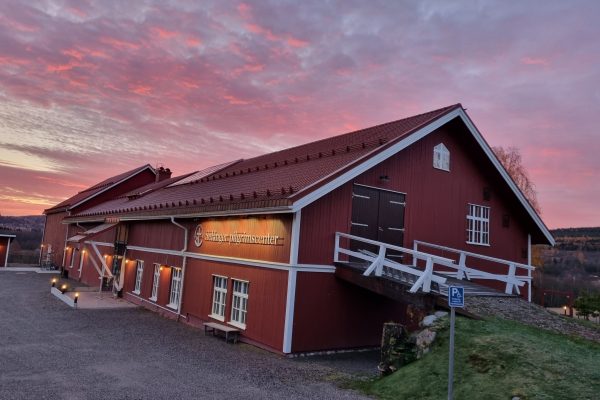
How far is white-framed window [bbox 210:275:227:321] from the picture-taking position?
14938 mm

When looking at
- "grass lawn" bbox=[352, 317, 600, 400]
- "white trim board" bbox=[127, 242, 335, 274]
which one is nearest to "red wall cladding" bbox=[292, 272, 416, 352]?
"white trim board" bbox=[127, 242, 335, 274]

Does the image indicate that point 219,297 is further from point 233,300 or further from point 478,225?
point 478,225

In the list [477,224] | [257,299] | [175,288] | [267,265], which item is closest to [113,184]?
[175,288]

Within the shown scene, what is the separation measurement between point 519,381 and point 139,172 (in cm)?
3418

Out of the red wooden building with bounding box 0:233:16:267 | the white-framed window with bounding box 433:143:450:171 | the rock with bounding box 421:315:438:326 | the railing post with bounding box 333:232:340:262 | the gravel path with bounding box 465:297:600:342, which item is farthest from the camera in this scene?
the red wooden building with bounding box 0:233:16:267

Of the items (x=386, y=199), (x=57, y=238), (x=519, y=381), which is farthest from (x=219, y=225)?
(x=57, y=238)

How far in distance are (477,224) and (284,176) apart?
7549mm

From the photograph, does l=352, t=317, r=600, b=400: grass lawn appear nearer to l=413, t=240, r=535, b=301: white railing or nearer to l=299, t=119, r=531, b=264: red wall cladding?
l=413, t=240, r=535, b=301: white railing

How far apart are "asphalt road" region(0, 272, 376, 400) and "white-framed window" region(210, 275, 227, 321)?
0.87 m

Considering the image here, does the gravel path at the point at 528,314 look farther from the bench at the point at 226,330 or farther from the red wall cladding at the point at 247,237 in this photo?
the bench at the point at 226,330

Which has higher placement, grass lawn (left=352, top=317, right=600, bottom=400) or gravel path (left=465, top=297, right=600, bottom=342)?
gravel path (left=465, top=297, right=600, bottom=342)

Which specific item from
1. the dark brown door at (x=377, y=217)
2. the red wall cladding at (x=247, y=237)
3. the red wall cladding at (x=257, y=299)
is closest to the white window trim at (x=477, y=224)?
the dark brown door at (x=377, y=217)

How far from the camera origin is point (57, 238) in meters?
38.8

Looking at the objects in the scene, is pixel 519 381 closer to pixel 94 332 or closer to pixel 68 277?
pixel 94 332
